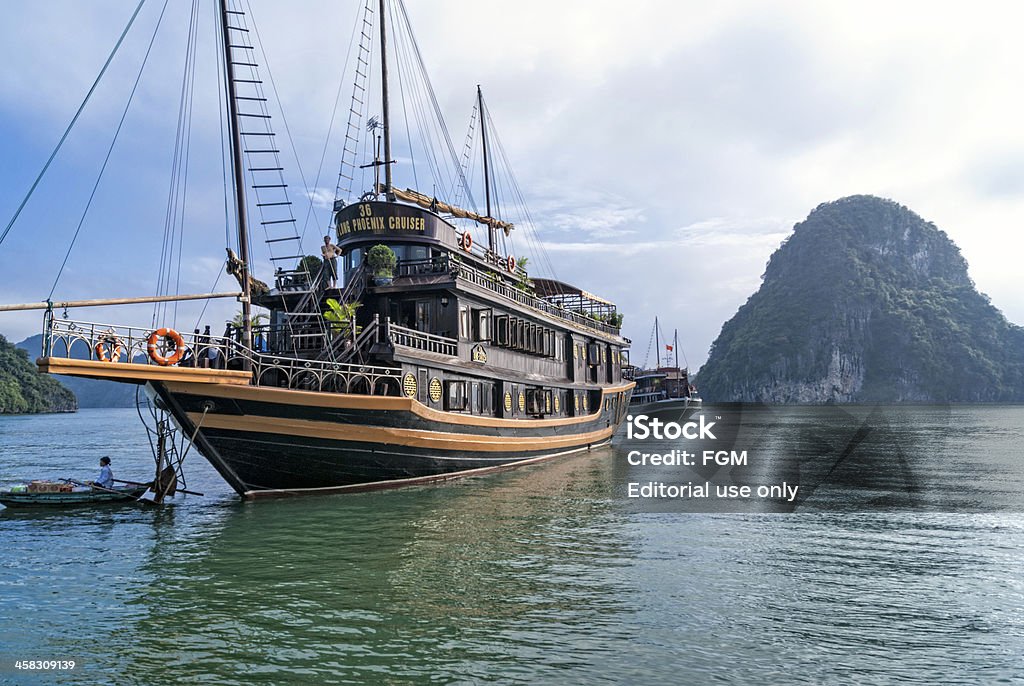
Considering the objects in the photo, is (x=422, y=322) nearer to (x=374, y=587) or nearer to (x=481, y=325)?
(x=481, y=325)

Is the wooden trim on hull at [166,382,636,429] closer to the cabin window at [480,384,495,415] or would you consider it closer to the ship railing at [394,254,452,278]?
the cabin window at [480,384,495,415]

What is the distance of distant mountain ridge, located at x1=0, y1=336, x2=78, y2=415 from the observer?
344 feet

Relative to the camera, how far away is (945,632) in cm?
875

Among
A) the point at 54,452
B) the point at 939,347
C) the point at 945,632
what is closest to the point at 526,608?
the point at 945,632

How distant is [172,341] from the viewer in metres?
14.8

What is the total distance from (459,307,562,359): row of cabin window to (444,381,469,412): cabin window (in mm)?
1546

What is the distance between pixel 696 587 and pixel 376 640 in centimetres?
493

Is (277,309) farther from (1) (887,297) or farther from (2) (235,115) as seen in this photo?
(1) (887,297)

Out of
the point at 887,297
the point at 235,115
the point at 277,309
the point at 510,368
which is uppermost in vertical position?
the point at 887,297

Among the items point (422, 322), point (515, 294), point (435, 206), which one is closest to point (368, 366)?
point (422, 322)

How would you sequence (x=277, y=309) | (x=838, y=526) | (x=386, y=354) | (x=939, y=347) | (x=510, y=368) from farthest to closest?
(x=939, y=347) < (x=510, y=368) < (x=277, y=309) < (x=386, y=354) < (x=838, y=526)

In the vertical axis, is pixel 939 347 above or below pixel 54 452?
above

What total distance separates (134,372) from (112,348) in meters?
0.61

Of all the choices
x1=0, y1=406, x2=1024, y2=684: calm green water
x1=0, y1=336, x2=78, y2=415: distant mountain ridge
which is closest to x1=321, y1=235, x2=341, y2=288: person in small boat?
x1=0, y1=406, x2=1024, y2=684: calm green water
